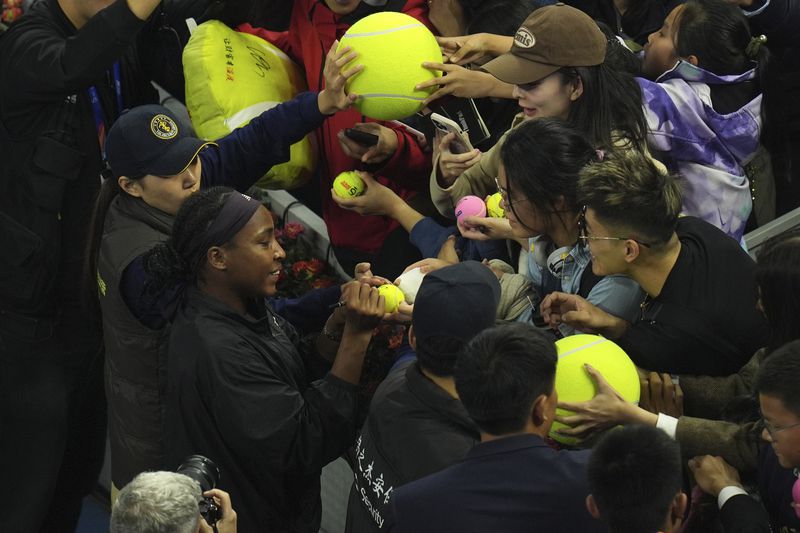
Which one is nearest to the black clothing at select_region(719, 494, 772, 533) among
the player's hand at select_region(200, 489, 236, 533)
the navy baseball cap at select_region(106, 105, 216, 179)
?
the player's hand at select_region(200, 489, 236, 533)

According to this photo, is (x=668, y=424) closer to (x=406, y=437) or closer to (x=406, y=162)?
(x=406, y=437)

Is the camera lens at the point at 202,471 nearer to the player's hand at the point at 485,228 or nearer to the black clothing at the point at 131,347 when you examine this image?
the black clothing at the point at 131,347

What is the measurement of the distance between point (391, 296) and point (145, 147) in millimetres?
973

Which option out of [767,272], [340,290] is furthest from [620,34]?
[767,272]

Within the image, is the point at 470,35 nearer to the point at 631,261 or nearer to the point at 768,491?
the point at 631,261

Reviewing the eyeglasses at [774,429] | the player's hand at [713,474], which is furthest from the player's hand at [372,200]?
the eyeglasses at [774,429]

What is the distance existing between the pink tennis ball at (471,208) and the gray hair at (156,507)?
1370mm

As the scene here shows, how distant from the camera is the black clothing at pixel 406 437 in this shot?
8.53 feet

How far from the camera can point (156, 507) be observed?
246 cm

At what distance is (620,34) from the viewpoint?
4574 millimetres

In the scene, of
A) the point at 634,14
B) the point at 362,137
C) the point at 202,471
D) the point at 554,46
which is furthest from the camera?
the point at 634,14

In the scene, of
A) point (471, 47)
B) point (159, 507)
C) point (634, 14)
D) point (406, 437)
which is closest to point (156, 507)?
point (159, 507)

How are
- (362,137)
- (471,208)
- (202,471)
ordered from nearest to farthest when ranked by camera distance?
(202,471) → (471,208) → (362,137)

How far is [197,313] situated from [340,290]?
640mm
